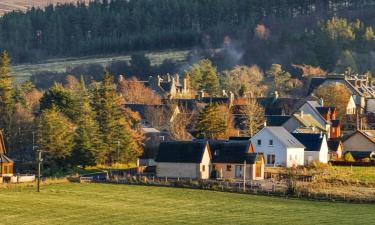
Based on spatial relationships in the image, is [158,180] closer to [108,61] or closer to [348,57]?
[348,57]

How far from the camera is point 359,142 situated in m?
100

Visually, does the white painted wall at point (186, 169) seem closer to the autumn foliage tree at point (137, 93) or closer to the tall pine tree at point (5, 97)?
the tall pine tree at point (5, 97)

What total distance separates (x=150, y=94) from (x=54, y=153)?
48789 millimetres

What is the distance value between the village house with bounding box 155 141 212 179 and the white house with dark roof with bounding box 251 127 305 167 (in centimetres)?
861

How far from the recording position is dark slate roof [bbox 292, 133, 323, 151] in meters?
93.2

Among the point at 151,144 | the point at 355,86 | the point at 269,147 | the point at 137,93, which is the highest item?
the point at 355,86

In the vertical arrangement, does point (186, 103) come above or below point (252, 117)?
above

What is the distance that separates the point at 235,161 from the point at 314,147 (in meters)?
13.3

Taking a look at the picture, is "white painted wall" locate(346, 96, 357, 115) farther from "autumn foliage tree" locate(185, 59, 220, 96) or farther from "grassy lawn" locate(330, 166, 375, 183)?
"grassy lawn" locate(330, 166, 375, 183)

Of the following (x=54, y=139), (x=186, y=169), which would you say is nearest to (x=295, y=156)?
(x=186, y=169)

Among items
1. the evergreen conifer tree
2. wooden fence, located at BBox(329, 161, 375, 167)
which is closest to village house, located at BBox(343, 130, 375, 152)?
wooden fence, located at BBox(329, 161, 375, 167)

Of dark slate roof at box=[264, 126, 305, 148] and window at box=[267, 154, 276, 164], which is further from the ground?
dark slate roof at box=[264, 126, 305, 148]

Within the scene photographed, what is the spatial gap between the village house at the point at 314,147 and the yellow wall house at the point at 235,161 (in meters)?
10.0

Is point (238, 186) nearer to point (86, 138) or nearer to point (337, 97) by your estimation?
point (86, 138)
